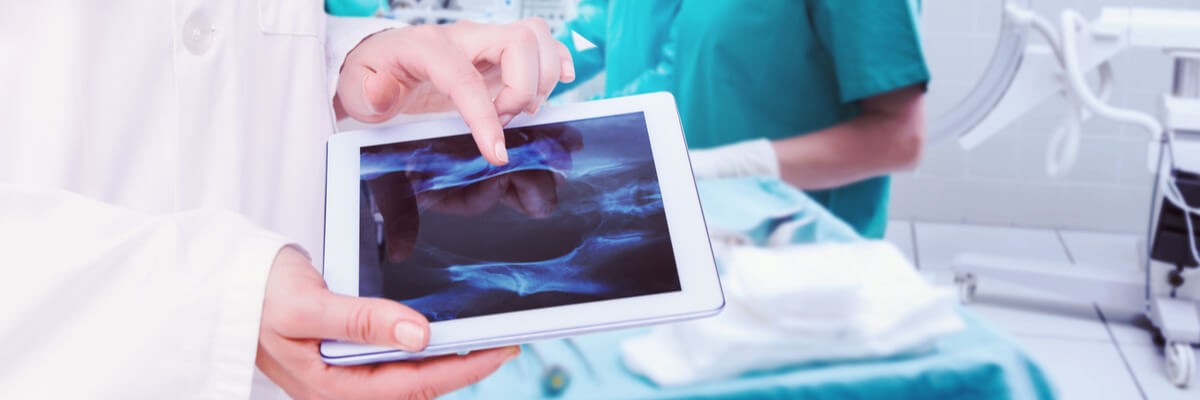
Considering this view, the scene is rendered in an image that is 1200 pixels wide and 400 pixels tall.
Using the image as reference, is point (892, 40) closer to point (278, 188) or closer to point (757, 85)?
point (757, 85)

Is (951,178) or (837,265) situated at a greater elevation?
(837,265)

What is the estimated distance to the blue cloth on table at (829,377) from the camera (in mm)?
961

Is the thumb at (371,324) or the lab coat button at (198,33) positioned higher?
the lab coat button at (198,33)

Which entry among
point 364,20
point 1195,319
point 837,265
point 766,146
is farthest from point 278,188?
point 1195,319

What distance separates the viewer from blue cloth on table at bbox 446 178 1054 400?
37.8 inches

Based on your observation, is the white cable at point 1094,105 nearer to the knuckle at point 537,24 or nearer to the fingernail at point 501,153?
the knuckle at point 537,24

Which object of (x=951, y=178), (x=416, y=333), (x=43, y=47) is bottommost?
(x=951, y=178)

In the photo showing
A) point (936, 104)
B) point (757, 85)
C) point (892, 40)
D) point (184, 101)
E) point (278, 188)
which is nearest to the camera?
point (184, 101)

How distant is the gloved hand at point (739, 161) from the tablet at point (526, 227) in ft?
2.98

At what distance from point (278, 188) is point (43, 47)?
0.20m

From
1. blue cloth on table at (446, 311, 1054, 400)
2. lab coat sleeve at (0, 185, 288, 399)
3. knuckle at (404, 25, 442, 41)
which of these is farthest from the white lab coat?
blue cloth on table at (446, 311, 1054, 400)

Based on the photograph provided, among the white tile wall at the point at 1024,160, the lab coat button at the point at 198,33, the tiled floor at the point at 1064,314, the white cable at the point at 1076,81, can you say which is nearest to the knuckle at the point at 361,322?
the lab coat button at the point at 198,33

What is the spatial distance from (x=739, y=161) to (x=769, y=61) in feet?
0.56

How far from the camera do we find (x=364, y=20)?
2.46 ft
